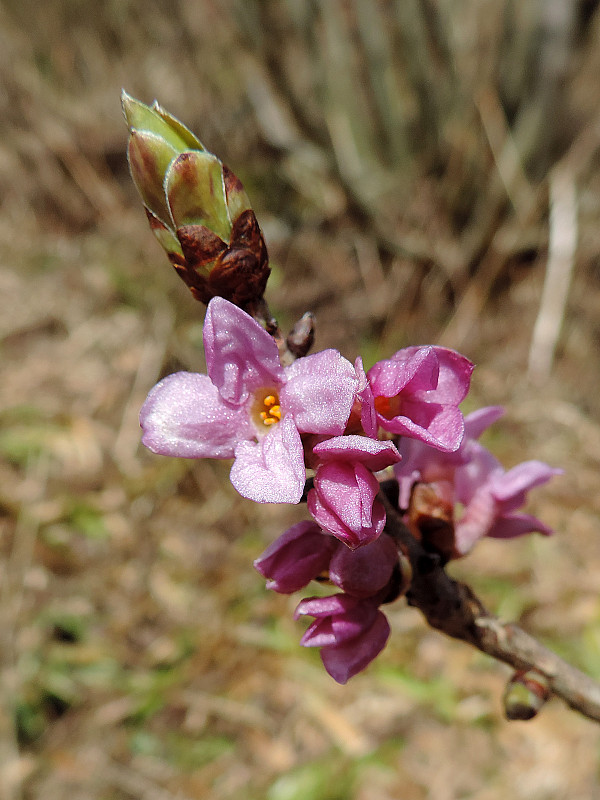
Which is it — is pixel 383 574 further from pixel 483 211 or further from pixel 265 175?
pixel 265 175

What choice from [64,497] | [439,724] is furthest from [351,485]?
[64,497]

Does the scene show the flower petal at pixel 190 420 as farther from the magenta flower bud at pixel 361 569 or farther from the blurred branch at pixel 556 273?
the blurred branch at pixel 556 273

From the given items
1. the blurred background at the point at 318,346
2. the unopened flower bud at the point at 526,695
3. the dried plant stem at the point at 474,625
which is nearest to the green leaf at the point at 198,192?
the dried plant stem at the point at 474,625

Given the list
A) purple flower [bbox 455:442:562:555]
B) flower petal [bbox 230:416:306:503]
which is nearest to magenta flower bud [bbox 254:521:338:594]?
flower petal [bbox 230:416:306:503]

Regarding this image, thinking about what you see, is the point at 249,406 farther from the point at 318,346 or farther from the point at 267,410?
the point at 318,346

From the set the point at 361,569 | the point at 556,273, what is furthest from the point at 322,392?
the point at 556,273
